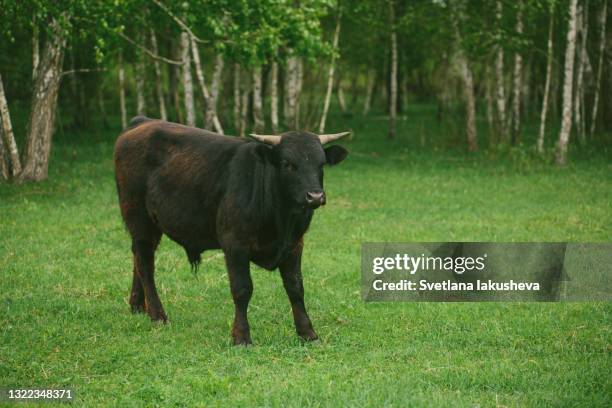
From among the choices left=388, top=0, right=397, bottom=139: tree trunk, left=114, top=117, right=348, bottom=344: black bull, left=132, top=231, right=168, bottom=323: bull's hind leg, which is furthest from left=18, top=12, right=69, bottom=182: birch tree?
left=388, top=0, right=397, bottom=139: tree trunk

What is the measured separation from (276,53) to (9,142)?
6140 millimetres

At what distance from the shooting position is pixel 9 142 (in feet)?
59.2

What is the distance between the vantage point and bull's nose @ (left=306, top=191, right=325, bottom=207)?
7219mm

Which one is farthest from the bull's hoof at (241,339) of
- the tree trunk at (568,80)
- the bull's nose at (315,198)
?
the tree trunk at (568,80)

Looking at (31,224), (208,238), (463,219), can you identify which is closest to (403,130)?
(463,219)

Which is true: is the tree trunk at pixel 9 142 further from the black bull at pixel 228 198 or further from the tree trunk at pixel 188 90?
the black bull at pixel 228 198

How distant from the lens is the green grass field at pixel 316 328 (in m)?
6.61

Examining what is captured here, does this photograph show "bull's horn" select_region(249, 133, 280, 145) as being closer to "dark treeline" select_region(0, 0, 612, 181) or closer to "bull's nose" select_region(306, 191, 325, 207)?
"bull's nose" select_region(306, 191, 325, 207)

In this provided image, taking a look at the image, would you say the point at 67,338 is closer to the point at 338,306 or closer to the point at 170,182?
the point at 170,182

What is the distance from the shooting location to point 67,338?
26.7 feet

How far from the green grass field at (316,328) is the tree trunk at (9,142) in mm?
2467

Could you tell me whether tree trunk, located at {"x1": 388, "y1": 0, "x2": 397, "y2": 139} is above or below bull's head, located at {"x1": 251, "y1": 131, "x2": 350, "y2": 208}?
below

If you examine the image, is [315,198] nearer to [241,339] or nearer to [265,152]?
[265,152]

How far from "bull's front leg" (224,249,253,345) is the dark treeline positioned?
921 cm
